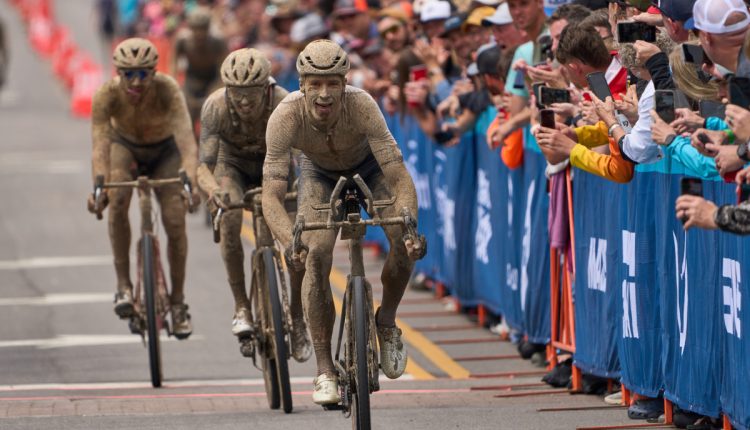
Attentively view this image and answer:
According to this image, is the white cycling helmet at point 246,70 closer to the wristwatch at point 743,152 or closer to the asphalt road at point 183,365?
the asphalt road at point 183,365

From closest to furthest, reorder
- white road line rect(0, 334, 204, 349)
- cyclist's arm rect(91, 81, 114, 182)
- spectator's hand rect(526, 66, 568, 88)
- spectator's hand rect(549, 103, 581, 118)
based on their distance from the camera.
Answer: spectator's hand rect(549, 103, 581, 118), spectator's hand rect(526, 66, 568, 88), cyclist's arm rect(91, 81, 114, 182), white road line rect(0, 334, 204, 349)

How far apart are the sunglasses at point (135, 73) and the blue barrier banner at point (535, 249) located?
2.81 metres

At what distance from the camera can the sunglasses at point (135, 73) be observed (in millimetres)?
12344

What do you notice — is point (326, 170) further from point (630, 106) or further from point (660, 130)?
point (660, 130)

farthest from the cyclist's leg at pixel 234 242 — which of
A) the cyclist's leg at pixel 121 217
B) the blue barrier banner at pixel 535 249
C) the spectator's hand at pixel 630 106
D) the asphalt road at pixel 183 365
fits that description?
the spectator's hand at pixel 630 106

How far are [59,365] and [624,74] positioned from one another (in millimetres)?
5247

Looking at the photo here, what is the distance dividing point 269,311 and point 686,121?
12.1ft

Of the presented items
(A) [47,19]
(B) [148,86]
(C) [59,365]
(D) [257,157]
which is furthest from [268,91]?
(A) [47,19]

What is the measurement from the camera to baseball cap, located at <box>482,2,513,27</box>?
13332 mm

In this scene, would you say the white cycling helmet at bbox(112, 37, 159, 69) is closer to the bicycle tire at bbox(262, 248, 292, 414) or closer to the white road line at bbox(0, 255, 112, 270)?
the bicycle tire at bbox(262, 248, 292, 414)

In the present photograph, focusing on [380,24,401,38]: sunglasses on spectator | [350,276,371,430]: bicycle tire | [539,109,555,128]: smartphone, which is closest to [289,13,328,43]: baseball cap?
[380,24,401,38]: sunglasses on spectator

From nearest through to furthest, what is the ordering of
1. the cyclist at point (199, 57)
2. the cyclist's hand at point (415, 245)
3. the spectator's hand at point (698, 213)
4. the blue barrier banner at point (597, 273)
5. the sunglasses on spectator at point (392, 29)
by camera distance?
1. the spectator's hand at point (698, 213)
2. the cyclist's hand at point (415, 245)
3. the blue barrier banner at point (597, 273)
4. the sunglasses on spectator at point (392, 29)
5. the cyclist at point (199, 57)

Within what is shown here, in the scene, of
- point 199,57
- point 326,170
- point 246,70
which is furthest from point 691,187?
point 199,57

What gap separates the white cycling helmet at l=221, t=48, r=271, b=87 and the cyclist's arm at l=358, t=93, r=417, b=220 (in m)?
1.85
